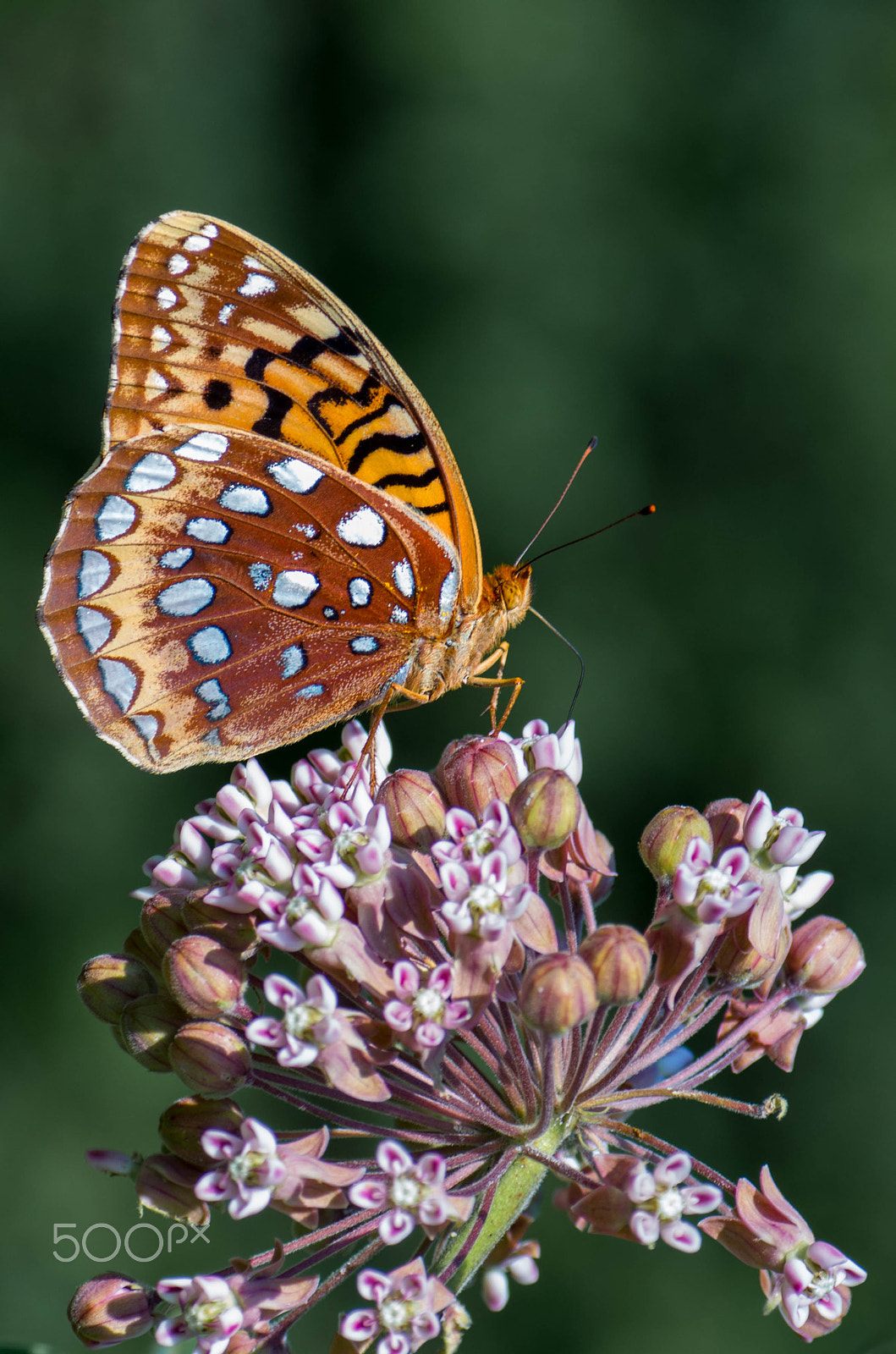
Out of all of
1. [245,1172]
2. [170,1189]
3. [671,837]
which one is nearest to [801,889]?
[671,837]

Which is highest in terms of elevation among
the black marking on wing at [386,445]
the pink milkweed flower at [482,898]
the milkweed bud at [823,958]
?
the black marking on wing at [386,445]

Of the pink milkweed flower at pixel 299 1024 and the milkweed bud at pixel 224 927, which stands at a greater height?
the pink milkweed flower at pixel 299 1024

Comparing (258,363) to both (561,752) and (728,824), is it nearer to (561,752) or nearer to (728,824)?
(561,752)

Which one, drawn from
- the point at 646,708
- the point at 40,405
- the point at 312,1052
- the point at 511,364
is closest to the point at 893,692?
the point at 646,708

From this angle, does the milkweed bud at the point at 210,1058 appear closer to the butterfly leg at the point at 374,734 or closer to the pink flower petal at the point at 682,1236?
the butterfly leg at the point at 374,734

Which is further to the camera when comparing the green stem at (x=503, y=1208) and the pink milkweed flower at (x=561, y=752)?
the pink milkweed flower at (x=561, y=752)

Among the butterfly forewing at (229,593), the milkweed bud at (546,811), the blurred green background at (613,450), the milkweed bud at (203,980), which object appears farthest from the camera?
the blurred green background at (613,450)

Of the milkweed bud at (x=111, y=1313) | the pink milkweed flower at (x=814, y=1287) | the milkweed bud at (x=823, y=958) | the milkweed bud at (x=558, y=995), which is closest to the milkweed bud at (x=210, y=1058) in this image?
the milkweed bud at (x=111, y=1313)
